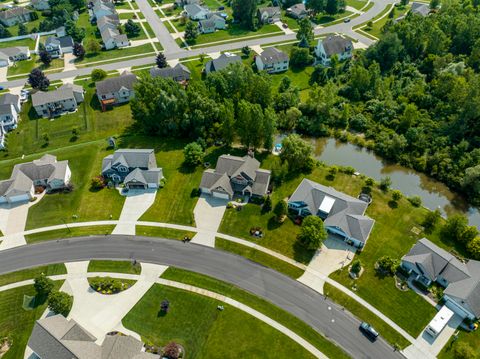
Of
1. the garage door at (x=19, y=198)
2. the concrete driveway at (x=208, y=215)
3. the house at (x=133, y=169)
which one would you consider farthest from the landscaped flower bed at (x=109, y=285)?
the garage door at (x=19, y=198)

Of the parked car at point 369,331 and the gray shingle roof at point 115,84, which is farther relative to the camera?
the gray shingle roof at point 115,84

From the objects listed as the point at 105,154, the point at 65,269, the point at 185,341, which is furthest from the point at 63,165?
the point at 185,341

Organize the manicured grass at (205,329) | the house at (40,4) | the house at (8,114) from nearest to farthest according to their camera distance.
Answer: the manicured grass at (205,329) → the house at (8,114) → the house at (40,4)

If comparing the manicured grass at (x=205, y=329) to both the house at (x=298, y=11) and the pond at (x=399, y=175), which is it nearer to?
the pond at (x=399, y=175)

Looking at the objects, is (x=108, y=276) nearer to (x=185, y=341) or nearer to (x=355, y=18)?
(x=185, y=341)

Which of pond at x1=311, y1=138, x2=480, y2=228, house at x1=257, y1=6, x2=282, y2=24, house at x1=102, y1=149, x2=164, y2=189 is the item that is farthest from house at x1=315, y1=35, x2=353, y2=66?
house at x1=102, y1=149, x2=164, y2=189

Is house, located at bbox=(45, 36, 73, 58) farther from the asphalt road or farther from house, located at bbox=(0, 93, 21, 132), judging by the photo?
the asphalt road

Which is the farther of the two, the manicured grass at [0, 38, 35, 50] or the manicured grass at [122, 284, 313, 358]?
the manicured grass at [0, 38, 35, 50]
